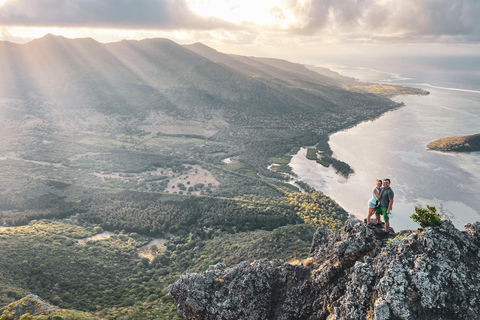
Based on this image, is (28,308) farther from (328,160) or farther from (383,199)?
(328,160)

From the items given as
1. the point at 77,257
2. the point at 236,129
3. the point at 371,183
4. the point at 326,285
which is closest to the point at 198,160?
the point at 236,129

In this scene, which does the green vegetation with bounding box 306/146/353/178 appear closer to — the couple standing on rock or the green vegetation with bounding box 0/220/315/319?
the green vegetation with bounding box 0/220/315/319

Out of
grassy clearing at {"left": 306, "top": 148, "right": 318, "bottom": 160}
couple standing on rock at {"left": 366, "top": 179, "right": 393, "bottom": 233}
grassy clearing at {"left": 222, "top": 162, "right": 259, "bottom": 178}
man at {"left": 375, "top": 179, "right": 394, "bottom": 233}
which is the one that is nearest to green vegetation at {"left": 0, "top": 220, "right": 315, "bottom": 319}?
couple standing on rock at {"left": 366, "top": 179, "right": 393, "bottom": 233}

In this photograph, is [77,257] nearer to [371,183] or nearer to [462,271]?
[462,271]

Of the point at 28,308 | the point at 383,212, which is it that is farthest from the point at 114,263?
the point at 383,212

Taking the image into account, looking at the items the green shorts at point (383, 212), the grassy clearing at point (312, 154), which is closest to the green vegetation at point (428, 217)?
the green shorts at point (383, 212)
